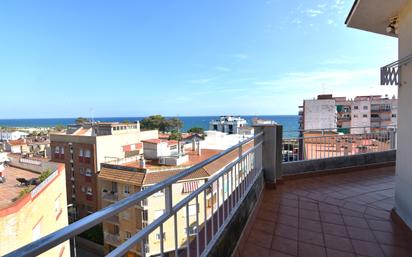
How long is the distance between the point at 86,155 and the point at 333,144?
21.7 meters

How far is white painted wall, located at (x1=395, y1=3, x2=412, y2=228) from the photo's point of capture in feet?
8.63

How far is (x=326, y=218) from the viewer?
3064mm

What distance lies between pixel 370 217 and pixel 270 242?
163 cm

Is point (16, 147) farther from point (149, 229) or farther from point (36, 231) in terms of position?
point (149, 229)

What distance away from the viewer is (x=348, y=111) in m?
34.8

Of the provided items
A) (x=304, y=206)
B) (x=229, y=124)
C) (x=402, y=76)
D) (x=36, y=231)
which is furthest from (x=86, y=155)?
(x=229, y=124)

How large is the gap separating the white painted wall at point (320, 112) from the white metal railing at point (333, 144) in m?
23.5

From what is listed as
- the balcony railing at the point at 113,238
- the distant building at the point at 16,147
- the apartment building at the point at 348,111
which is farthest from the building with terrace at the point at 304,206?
the distant building at the point at 16,147

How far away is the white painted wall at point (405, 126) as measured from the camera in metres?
2.63

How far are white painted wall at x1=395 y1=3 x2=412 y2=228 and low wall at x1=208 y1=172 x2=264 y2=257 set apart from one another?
5.90 feet

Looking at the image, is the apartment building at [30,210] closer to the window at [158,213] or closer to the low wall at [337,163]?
the window at [158,213]

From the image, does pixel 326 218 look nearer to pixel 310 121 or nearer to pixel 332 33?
pixel 332 33

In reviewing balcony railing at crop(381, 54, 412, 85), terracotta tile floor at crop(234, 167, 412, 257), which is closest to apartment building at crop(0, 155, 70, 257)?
terracotta tile floor at crop(234, 167, 412, 257)

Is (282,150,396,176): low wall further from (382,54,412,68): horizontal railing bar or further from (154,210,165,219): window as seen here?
(154,210,165,219): window
